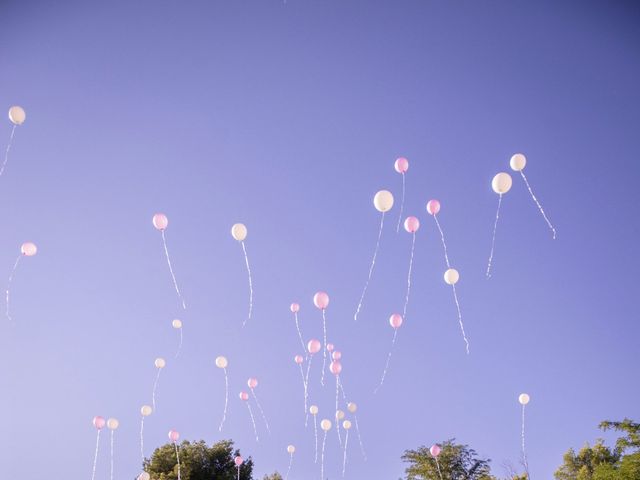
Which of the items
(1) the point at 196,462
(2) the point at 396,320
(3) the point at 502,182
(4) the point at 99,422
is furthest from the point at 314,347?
(1) the point at 196,462

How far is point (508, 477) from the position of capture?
2162cm

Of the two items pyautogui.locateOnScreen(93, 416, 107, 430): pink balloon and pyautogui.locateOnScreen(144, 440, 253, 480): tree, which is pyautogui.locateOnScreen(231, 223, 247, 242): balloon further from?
pyautogui.locateOnScreen(144, 440, 253, 480): tree

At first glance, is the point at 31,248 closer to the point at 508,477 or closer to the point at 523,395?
the point at 523,395

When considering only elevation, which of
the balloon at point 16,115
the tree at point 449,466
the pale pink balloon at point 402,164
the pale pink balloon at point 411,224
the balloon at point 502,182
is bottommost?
the tree at point 449,466

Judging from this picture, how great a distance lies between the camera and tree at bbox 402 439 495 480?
19.2m

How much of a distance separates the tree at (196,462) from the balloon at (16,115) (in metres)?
14.9

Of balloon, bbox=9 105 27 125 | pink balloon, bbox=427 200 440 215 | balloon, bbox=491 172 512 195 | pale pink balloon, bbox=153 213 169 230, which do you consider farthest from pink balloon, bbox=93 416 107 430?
balloon, bbox=491 172 512 195

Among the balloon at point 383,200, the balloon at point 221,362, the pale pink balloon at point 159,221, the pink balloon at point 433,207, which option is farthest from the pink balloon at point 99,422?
the pink balloon at point 433,207

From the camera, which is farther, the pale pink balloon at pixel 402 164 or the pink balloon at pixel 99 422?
the pink balloon at pixel 99 422

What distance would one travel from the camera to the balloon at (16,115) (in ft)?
21.7

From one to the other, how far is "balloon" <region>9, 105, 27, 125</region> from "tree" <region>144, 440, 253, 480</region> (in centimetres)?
1487

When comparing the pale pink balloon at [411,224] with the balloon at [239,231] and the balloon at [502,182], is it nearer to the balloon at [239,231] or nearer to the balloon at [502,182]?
the balloon at [502,182]

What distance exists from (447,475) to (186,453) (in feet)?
38.6

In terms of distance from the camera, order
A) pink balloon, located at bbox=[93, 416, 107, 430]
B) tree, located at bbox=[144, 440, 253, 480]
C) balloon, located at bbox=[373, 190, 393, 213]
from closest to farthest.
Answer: balloon, located at bbox=[373, 190, 393, 213] < pink balloon, located at bbox=[93, 416, 107, 430] < tree, located at bbox=[144, 440, 253, 480]
